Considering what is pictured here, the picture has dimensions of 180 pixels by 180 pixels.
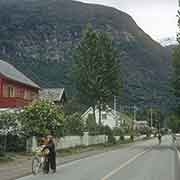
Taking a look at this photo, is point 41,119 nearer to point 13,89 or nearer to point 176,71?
point 176,71

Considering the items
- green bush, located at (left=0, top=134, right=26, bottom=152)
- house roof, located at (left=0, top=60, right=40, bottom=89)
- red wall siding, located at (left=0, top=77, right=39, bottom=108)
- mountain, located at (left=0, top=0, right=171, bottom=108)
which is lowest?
green bush, located at (left=0, top=134, right=26, bottom=152)

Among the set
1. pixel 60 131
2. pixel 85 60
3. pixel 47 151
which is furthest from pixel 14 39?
pixel 47 151

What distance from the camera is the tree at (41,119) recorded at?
1529 inches

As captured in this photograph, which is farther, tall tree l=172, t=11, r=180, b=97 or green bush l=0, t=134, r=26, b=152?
tall tree l=172, t=11, r=180, b=97

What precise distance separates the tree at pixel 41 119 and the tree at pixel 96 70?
1218 inches

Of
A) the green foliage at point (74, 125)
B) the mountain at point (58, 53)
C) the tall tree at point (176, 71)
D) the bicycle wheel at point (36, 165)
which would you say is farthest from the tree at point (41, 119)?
the mountain at point (58, 53)

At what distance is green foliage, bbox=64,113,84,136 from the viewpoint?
2027 inches

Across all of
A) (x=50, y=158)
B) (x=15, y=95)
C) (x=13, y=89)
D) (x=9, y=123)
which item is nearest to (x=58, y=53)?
(x=15, y=95)

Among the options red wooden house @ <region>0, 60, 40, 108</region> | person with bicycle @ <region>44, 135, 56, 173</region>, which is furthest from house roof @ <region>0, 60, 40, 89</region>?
person with bicycle @ <region>44, 135, 56, 173</region>

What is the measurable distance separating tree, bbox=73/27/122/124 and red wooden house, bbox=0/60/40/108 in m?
7.17

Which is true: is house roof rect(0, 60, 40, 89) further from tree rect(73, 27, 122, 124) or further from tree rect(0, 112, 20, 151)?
tree rect(0, 112, 20, 151)

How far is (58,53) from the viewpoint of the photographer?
5797 inches

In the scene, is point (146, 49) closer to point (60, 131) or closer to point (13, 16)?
point (13, 16)

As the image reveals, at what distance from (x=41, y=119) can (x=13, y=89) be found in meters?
23.2
